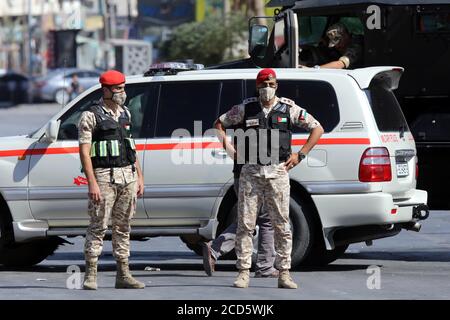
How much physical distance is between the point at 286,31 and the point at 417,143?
1680mm

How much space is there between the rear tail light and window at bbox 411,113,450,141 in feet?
4.29

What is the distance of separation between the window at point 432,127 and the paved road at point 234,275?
1254 millimetres

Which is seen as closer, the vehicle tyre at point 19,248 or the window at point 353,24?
the vehicle tyre at point 19,248

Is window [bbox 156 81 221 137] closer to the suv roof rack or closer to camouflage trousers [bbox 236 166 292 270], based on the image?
the suv roof rack

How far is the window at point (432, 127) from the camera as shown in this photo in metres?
12.4

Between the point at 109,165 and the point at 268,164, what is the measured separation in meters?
1.24

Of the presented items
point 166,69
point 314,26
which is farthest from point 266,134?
point 314,26

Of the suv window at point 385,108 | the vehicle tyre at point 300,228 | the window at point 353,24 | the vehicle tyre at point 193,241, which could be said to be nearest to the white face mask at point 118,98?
the vehicle tyre at point 193,241

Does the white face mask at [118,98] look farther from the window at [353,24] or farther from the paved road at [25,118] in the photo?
the paved road at [25,118]

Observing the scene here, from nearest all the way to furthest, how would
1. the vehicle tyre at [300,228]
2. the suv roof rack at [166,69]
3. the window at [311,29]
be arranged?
the vehicle tyre at [300,228], the suv roof rack at [166,69], the window at [311,29]

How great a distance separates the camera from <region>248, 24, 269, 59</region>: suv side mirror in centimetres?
1293

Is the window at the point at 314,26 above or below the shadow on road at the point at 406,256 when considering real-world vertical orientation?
above

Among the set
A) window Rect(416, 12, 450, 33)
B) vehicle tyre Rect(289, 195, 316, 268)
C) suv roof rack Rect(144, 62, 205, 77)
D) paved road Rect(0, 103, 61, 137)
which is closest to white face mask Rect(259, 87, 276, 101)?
vehicle tyre Rect(289, 195, 316, 268)

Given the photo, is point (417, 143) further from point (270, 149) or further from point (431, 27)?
point (270, 149)
